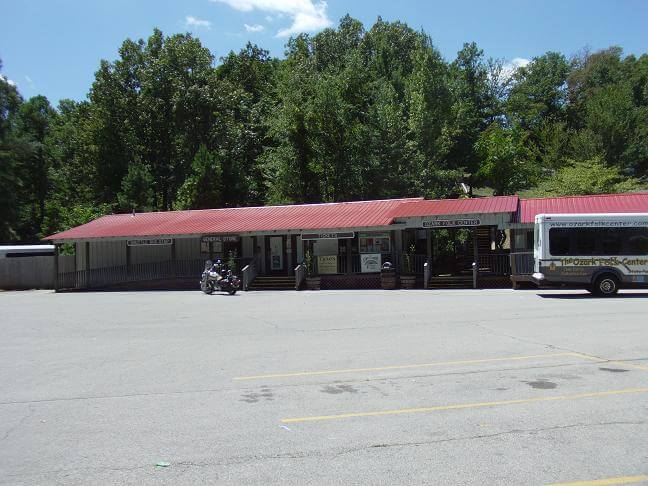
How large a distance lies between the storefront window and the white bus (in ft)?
30.7

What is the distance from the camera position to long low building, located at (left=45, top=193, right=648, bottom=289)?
25062mm

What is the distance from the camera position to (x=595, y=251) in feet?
63.9

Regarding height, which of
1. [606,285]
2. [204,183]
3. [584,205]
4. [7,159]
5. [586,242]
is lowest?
[606,285]

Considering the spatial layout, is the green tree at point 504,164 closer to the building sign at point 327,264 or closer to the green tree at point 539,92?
the green tree at point 539,92

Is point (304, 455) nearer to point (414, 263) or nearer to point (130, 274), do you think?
point (414, 263)

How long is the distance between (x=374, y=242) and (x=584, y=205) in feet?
31.6

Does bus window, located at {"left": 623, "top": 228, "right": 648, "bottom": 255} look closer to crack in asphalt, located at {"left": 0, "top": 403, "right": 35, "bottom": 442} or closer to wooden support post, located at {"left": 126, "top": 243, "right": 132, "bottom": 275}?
crack in asphalt, located at {"left": 0, "top": 403, "right": 35, "bottom": 442}

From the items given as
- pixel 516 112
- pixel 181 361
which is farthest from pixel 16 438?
pixel 516 112

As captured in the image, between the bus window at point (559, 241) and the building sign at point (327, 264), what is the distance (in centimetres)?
1103

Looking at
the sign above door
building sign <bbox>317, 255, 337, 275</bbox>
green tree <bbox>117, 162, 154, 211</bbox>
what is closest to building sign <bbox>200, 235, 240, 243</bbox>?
building sign <bbox>317, 255, 337, 275</bbox>

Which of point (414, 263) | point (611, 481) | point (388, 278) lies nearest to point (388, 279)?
point (388, 278)

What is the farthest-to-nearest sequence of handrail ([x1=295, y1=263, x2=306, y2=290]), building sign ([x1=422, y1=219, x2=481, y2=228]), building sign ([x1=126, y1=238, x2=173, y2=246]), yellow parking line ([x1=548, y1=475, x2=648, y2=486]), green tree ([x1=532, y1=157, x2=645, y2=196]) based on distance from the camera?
green tree ([x1=532, y1=157, x2=645, y2=196])
building sign ([x1=126, y1=238, x2=173, y2=246])
handrail ([x1=295, y1=263, x2=306, y2=290])
building sign ([x1=422, y1=219, x2=481, y2=228])
yellow parking line ([x1=548, y1=475, x2=648, y2=486])

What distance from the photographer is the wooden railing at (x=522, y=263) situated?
22.7 meters

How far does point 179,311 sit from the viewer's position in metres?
18.5
